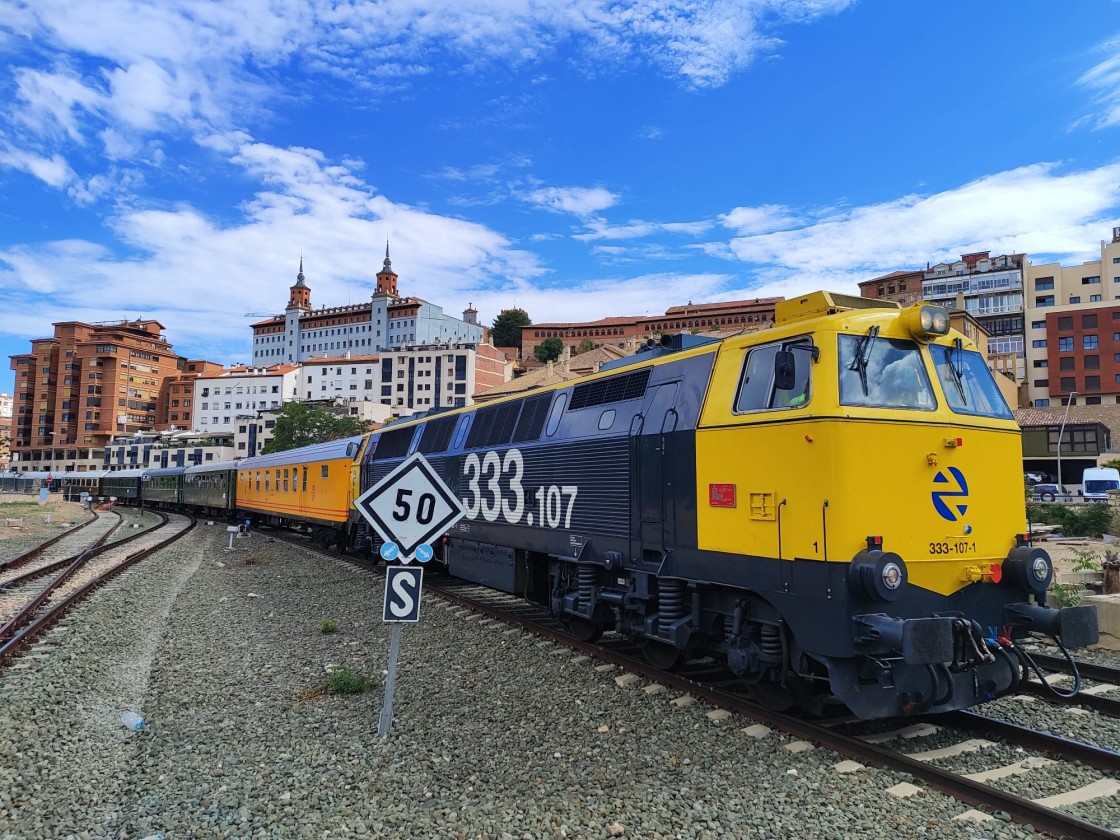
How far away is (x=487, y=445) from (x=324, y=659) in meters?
4.17

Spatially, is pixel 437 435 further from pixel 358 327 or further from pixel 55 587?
pixel 358 327

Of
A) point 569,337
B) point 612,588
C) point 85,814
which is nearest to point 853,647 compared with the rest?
point 612,588

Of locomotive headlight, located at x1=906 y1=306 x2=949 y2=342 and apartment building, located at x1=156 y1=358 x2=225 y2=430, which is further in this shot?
apartment building, located at x1=156 y1=358 x2=225 y2=430

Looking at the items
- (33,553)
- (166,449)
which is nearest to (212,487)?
(33,553)

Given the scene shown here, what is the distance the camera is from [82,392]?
404 ft

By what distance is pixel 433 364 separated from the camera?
107375 millimetres

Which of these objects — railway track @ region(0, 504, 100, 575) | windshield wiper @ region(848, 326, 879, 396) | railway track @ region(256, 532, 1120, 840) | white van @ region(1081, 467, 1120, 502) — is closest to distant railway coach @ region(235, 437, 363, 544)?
railway track @ region(0, 504, 100, 575)

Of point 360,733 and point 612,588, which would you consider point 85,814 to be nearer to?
point 360,733

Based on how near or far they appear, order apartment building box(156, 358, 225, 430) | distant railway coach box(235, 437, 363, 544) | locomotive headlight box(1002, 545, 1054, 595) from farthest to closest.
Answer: apartment building box(156, 358, 225, 430) < distant railway coach box(235, 437, 363, 544) < locomotive headlight box(1002, 545, 1054, 595)

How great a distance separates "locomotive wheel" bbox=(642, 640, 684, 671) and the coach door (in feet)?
4.10

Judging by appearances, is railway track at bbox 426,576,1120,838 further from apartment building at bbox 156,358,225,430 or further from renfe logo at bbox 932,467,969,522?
apartment building at bbox 156,358,225,430

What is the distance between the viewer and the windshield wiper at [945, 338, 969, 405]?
6.61m

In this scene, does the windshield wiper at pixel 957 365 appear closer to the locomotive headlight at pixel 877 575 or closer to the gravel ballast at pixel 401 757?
the locomotive headlight at pixel 877 575

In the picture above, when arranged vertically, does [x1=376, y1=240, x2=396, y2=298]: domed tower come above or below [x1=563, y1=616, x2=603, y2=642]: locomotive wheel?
above
